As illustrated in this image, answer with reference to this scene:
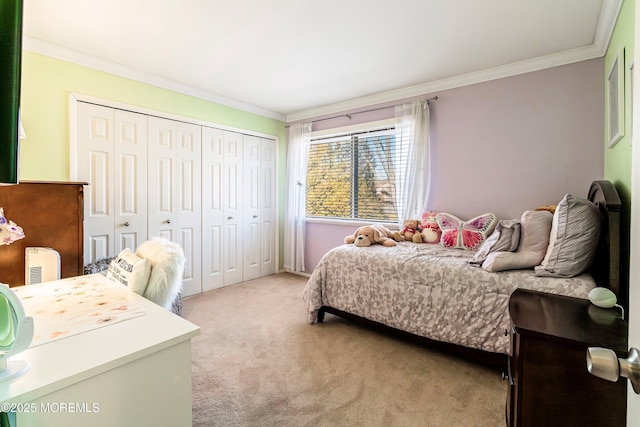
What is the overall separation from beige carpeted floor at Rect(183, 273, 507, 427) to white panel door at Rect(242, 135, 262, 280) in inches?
57.4

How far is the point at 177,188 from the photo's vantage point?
Result: 3.55 meters

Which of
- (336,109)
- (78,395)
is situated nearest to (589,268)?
(78,395)

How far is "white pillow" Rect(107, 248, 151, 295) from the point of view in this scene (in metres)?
1.60

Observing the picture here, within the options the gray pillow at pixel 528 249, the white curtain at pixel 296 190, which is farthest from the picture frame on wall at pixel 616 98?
the white curtain at pixel 296 190

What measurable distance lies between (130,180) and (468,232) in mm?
3479

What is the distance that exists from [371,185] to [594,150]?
2206 millimetres

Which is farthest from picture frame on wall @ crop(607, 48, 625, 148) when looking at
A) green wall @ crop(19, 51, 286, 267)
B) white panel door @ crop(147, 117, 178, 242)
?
green wall @ crop(19, 51, 286, 267)

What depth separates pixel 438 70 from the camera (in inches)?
121

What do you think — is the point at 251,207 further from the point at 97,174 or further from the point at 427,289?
the point at 427,289

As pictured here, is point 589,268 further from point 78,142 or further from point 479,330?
point 78,142

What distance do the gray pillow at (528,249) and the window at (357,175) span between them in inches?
65.2

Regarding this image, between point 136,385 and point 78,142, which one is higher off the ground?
point 78,142

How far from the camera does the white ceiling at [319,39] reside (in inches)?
82.4

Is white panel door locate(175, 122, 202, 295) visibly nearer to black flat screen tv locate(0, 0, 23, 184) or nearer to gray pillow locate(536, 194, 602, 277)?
black flat screen tv locate(0, 0, 23, 184)
